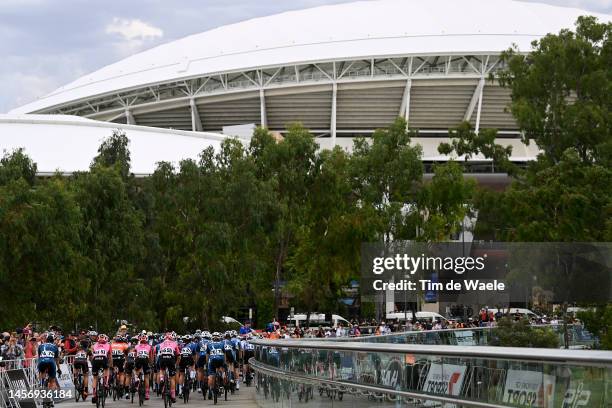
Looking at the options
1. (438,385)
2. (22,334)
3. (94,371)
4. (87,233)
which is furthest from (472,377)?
(87,233)

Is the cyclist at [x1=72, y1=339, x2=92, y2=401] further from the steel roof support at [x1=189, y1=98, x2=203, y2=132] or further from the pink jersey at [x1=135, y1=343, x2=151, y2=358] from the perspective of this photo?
the steel roof support at [x1=189, y1=98, x2=203, y2=132]

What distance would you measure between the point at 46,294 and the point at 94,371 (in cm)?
1571

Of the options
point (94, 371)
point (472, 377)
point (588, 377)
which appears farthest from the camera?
point (94, 371)

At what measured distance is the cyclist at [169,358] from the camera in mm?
22938

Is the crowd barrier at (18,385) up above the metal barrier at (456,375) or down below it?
below

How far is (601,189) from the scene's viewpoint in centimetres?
3681

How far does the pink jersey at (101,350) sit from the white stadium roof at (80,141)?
48.2m

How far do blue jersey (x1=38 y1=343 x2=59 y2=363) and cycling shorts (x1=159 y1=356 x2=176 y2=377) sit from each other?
7.15 ft

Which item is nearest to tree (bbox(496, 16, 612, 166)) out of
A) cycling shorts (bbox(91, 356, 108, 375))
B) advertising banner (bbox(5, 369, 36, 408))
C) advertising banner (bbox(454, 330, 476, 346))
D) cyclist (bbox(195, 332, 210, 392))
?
advertising banner (bbox(454, 330, 476, 346))

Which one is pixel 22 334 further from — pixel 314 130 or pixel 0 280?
pixel 314 130

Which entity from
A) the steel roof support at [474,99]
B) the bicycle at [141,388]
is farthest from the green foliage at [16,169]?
the steel roof support at [474,99]

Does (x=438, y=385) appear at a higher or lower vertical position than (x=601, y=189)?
lower

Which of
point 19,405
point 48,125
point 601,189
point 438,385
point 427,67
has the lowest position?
point 19,405

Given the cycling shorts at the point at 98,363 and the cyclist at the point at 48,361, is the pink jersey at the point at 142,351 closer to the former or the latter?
the cycling shorts at the point at 98,363
